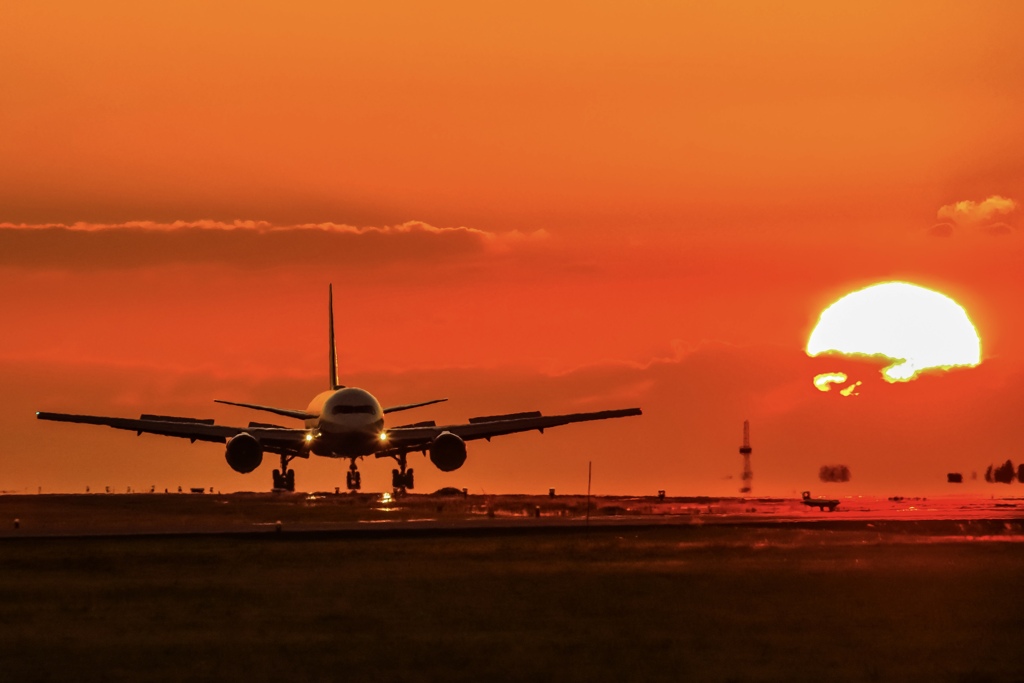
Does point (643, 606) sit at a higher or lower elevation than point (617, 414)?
lower

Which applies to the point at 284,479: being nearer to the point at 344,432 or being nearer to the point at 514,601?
the point at 344,432

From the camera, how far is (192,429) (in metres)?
102

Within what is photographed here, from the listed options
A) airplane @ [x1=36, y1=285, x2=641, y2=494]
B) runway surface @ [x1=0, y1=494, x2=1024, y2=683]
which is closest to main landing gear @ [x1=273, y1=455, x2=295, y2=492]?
airplane @ [x1=36, y1=285, x2=641, y2=494]

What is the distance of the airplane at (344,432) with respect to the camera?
9619cm

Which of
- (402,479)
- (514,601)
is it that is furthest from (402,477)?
(514,601)

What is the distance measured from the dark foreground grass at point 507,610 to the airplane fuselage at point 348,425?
37.9 metres

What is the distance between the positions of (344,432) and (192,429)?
38.2 ft

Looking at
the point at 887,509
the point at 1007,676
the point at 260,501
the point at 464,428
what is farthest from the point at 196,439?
the point at 1007,676

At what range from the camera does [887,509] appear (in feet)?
299

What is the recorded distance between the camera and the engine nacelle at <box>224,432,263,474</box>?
9762 centimetres

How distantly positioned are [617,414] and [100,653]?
7851 centimetres

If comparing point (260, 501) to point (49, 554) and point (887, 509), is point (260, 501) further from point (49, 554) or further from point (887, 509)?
point (49, 554)

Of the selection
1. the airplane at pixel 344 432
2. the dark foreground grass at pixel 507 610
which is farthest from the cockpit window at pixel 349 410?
the dark foreground grass at pixel 507 610

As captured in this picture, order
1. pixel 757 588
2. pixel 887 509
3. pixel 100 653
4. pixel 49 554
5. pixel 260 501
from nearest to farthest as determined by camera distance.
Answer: pixel 100 653
pixel 757 588
pixel 49 554
pixel 887 509
pixel 260 501
